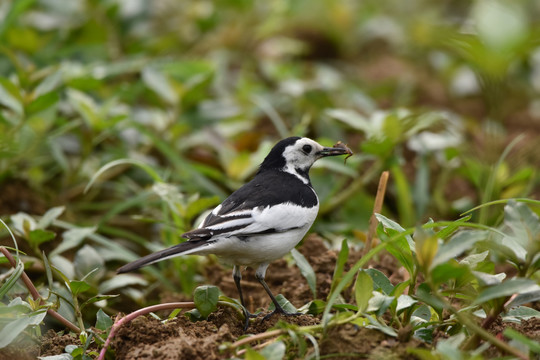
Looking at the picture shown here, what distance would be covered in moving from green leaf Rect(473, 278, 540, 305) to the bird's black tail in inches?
46.4

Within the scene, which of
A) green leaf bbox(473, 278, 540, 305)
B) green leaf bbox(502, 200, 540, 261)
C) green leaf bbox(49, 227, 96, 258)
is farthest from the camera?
green leaf bbox(49, 227, 96, 258)

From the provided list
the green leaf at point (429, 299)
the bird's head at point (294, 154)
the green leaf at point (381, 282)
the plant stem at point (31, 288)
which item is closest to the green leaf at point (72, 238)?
the plant stem at point (31, 288)

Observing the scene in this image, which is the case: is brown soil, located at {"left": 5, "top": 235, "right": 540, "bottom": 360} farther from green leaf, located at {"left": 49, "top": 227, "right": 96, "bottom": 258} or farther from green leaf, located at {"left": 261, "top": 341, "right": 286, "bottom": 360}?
green leaf, located at {"left": 49, "top": 227, "right": 96, "bottom": 258}

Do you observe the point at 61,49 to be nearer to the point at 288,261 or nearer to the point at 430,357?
the point at 288,261

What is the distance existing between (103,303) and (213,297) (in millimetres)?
898

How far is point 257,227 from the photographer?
3.13 metres

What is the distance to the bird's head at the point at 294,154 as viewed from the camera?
380cm

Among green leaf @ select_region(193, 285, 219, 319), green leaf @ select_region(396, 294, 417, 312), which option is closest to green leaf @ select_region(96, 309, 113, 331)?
green leaf @ select_region(193, 285, 219, 319)

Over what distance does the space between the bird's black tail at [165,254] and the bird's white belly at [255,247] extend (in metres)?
0.10

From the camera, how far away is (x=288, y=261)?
3.77 metres

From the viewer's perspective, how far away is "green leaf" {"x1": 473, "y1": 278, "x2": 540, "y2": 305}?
2.16 m

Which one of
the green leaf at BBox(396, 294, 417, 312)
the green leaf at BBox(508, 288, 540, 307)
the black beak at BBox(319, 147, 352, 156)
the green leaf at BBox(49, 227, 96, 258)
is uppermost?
the green leaf at BBox(508, 288, 540, 307)

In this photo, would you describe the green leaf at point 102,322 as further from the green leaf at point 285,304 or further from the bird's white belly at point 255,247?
the green leaf at point 285,304

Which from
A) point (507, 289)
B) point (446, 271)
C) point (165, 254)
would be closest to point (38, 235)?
point (165, 254)
